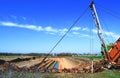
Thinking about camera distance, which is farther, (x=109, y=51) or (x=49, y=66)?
(x=49, y=66)

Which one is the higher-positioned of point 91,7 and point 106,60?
point 91,7

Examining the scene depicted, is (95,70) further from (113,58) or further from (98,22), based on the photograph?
(98,22)

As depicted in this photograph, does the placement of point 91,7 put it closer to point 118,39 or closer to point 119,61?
point 118,39

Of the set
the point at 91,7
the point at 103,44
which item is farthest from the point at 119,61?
the point at 91,7

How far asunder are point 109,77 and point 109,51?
30.5ft

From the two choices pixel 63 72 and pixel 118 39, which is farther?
pixel 118 39

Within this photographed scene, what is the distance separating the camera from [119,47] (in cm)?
2939

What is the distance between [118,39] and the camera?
29922 millimetres

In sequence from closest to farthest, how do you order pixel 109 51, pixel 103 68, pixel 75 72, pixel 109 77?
pixel 109 77, pixel 75 72, pixel 103 68, pixel 109 51

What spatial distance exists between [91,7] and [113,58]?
5971mm

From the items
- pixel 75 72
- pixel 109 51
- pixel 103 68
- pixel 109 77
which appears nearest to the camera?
pixel 109 77

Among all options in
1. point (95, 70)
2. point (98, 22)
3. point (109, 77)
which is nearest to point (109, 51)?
point (98, 22)

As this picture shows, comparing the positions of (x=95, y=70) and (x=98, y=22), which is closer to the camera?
(x=95, y=70)

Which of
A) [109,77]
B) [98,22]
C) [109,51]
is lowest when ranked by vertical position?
[109,77]
